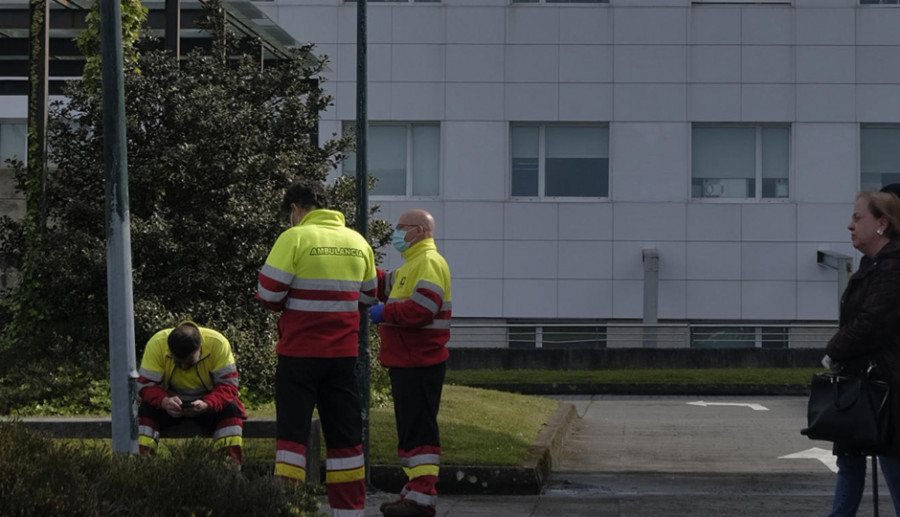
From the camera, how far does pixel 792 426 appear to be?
58.0 feet

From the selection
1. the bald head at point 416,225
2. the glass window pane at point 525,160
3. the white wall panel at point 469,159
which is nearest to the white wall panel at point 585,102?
the glass window pane at point 525,160

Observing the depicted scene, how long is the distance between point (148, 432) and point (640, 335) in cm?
2158

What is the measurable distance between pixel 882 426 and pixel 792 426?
10947 mm

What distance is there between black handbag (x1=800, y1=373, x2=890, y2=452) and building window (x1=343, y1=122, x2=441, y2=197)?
2375cm

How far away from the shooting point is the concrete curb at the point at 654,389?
24750 mm

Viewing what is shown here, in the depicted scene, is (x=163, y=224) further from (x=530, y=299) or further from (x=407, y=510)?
(x=530, y=299)

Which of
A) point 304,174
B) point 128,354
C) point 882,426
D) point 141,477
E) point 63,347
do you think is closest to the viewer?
point 141,477

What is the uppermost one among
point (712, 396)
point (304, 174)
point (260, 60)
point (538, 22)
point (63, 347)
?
point (538, 22)

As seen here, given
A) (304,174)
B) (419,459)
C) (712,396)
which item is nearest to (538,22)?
(712,396)

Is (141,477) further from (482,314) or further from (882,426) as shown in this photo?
(482,314)

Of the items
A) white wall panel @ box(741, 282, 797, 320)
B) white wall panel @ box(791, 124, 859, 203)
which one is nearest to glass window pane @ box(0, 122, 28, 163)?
white wall panel @ box(741, 282, 797, 320)

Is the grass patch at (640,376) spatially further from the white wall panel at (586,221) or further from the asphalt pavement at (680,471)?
the asphalt pavement at (680,471)

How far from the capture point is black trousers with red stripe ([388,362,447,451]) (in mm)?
9094

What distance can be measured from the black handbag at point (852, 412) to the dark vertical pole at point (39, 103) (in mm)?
10778
